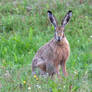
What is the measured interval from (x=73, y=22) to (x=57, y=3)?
1204mm

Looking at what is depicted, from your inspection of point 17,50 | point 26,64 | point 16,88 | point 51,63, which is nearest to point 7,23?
point 17,50

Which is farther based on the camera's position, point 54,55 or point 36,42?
point 36,42

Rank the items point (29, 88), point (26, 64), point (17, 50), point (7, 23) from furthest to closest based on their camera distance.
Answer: point (7, 23) < point (17, 50) < point (26, 64) < point (29, 88)

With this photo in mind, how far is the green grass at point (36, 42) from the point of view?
5.48 metres

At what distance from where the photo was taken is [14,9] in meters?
11.2

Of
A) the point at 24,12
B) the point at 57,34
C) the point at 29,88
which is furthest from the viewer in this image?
the point at 24,12

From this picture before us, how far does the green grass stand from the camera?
5.48 m

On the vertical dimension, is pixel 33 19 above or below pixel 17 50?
above

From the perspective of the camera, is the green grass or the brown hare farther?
the brown hare

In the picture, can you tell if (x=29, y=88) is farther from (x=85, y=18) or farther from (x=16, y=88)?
(x=85, y=18)

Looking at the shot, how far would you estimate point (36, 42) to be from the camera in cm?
919

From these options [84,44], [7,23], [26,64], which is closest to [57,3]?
[7,23]

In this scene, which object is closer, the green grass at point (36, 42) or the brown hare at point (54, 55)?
the green grass at point (36, 42)

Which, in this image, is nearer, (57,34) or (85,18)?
(57,34)
